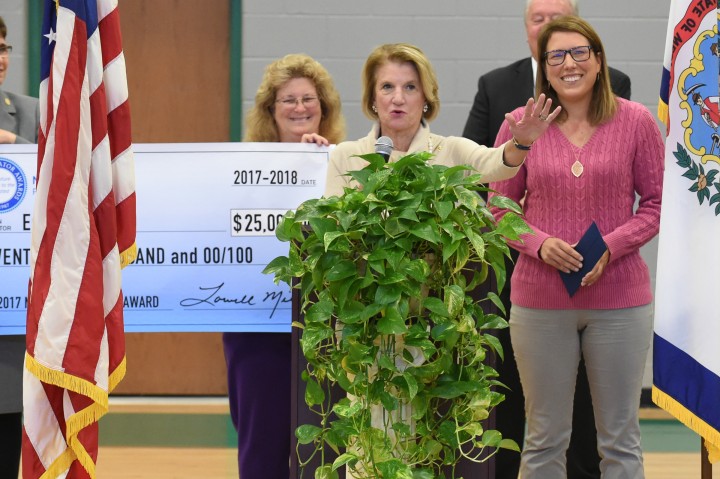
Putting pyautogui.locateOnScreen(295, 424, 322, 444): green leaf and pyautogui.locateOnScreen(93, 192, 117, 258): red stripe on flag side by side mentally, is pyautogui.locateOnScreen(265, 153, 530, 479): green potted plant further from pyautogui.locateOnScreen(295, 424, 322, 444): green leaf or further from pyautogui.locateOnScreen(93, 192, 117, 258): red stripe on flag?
pyautogui.locateOnScreen(93, 192, 117, 258): red stripe on flag

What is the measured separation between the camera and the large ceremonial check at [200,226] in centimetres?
356

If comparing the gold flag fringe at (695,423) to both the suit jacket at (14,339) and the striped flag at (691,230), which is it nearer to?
the striped flag at (691,230)

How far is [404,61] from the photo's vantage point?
128 inches

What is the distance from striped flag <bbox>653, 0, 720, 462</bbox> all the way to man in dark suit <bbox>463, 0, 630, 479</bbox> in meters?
0.66

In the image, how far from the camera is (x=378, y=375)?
245cm

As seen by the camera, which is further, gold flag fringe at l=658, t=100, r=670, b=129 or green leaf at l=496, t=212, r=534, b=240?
gold flag fringe at l=658, t=100, r=670, b=129

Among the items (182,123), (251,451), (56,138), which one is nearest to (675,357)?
(251,451)

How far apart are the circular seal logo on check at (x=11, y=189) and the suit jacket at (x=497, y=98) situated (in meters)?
1.59

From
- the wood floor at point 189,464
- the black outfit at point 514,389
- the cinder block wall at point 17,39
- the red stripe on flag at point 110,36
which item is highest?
the cinder block wall at point 17,39

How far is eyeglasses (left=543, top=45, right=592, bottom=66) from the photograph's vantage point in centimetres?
329

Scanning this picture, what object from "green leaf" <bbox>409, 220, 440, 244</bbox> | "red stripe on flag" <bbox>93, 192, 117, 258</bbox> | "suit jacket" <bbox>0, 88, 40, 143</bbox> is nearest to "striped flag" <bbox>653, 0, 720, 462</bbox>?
"green leaf" <bbox>409, 220, 440, 244</bbox>

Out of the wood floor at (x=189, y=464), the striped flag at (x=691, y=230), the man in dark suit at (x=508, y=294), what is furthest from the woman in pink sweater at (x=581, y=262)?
the wood floor at (x=189, y=464)

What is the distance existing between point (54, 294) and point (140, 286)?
0.72m

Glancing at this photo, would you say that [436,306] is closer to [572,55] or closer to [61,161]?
[61,161]
